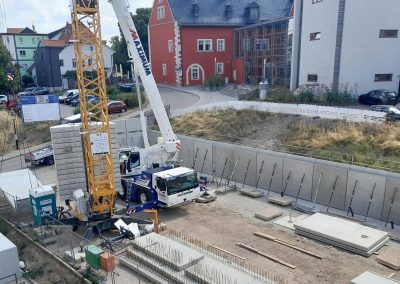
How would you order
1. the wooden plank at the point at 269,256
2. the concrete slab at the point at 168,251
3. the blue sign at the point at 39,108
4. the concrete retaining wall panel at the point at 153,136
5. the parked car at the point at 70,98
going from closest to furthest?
the concrete slab at the point at 168,251 → the wooden plank at the point at 269,256 → the concrete retaining wall panel at the point at 153,136 → the blue sign at the point at 39,108 → the parked car at the point at 70,98

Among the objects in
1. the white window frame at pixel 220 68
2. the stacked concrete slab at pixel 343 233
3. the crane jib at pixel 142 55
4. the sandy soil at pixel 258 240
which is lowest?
the sandy soil at pixel 258 240

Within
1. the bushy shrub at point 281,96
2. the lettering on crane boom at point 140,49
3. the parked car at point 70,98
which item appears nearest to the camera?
the lettering on crane boom at point 140,49

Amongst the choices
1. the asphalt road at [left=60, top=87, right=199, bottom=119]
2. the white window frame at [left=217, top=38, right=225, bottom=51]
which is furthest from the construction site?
the white window frame at [left=217, top=38, right=225, bottom=51]

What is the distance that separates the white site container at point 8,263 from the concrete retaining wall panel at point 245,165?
39.7ft

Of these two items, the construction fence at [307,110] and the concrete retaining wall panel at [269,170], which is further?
the construction fence at [307,110]

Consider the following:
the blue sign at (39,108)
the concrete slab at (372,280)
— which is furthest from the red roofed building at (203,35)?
the concrete slab at (372,280)

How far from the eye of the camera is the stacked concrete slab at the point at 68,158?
48.4 ft

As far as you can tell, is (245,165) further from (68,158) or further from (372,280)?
(372,280)

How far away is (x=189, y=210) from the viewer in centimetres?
1723

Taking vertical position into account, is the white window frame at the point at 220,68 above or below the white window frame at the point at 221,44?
below

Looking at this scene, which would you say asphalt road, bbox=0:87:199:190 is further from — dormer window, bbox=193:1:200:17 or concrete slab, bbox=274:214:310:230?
concrete slab, bbox=274:214:310:230

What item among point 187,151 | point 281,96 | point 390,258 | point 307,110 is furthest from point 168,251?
point 281,96

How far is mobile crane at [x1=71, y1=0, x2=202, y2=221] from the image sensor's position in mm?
13906

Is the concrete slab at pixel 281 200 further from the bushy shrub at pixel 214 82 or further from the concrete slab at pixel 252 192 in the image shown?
the bushy shrub at pixel 214 82
